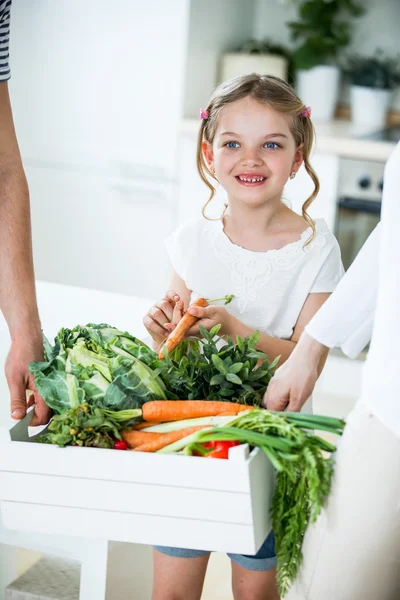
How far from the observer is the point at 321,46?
404cm

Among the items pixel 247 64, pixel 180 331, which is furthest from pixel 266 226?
pixel 247 64

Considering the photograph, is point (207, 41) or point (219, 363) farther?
point (207, 41)

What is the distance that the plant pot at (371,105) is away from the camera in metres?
3.94

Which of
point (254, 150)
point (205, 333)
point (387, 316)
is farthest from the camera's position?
point (254, 150)

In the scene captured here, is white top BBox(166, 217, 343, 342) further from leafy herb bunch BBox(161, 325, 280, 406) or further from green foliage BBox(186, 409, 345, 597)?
green foliage BBox(186, 409, 345, 597)

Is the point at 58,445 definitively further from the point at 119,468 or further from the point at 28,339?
the point at 28,339

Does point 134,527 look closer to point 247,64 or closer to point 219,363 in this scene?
point 219,363

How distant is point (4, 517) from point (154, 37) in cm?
277

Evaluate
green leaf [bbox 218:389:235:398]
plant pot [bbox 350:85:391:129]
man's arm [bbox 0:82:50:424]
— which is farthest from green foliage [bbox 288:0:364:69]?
green leaf [bbox 218:389:235:398]

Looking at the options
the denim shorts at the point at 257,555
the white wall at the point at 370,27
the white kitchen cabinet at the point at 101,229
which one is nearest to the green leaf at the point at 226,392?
the denim shorts at the point at 257,555

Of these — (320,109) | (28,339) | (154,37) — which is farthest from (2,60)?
(320,109)

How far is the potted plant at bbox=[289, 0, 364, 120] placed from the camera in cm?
402

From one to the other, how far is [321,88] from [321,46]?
7.6 inches

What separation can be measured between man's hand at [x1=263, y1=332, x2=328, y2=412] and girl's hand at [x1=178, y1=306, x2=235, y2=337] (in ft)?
0.99
